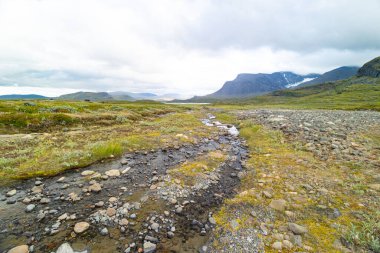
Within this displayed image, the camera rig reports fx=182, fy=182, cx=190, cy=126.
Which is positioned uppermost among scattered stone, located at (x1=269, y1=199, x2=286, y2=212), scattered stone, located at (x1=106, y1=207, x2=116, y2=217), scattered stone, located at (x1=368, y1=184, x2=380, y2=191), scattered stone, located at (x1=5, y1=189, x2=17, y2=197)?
scattered stone, located at (x1=5, y1=189, x2=17, y2=197)

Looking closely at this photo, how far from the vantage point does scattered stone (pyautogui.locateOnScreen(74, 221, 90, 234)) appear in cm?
594

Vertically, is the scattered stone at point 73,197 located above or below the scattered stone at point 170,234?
above

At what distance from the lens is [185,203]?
7766 mm

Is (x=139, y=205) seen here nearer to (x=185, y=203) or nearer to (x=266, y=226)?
(x=185, y=203)

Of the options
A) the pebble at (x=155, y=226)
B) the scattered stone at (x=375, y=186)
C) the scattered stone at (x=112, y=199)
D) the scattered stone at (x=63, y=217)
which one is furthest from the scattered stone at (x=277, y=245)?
the scattered stone at (x=63, y=217)

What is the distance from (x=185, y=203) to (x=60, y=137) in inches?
571

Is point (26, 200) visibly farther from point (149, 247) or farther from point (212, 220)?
point (212, 220)

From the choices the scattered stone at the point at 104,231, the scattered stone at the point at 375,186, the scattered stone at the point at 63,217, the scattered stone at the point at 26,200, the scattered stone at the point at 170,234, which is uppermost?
the scattered stone at the point at 26,200

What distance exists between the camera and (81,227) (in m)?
6.05

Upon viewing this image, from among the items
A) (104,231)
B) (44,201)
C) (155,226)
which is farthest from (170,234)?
(44,201)

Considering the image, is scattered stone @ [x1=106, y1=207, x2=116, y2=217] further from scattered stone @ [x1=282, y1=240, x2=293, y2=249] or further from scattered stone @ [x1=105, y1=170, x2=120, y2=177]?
scattered stone @ [x1=282, y1=240, x2=293, y2=249]

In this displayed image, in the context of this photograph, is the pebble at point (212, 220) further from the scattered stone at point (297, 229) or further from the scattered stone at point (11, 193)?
the scattered stone at point (11, 193)

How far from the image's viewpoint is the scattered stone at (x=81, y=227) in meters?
5.94

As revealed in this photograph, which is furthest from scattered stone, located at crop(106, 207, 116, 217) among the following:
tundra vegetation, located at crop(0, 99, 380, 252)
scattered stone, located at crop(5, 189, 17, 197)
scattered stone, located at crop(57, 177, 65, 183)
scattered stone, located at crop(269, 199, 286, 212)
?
scattered stone, located at crop(269, 199, 286, 212)
